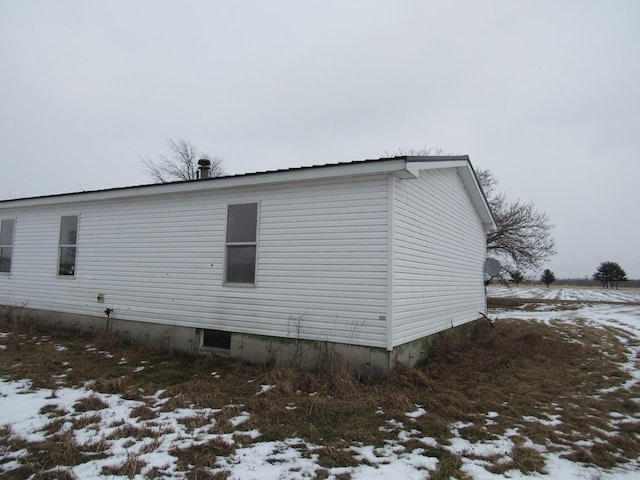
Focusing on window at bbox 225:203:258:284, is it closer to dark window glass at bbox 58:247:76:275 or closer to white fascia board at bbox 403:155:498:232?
white fascia board at bbox 403:155:498:232

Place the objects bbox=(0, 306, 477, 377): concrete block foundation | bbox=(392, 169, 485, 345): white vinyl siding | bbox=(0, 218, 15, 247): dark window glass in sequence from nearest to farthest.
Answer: bbox=(0, 306, 477, 377): concrete block foundation
bbox=(392, 169, 485, 345): white vinyl siding
bbox=(0, 218, 15, 247): dark window glass

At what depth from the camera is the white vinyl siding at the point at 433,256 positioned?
651 centimetres

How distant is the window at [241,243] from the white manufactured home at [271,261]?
28 mm

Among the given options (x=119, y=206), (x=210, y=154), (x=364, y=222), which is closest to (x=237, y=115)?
(x=210, y=154)

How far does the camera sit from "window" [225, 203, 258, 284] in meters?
7.46

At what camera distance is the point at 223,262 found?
7.68m

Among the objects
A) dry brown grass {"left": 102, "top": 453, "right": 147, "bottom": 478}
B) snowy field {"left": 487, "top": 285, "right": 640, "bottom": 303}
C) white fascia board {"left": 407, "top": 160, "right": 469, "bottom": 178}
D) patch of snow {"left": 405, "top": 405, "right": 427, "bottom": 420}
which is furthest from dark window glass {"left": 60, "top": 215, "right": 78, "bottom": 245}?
snowy field {"left": 487, "top": 285, "right": 640, "bottom": 303}

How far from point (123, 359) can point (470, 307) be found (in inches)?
360

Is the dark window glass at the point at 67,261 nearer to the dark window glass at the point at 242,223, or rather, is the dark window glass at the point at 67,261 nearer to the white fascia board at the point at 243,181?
the white fascia board at the point at 243,181

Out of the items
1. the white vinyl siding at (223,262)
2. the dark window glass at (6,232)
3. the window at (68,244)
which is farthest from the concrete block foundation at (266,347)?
the dark window glass at (6,232)

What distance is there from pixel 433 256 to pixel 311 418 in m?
4.77

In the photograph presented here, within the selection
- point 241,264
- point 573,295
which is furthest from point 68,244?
point 573,295

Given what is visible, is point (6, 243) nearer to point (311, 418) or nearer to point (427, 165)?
point (311, 418)

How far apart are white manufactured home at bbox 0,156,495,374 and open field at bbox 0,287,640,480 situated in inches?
28.3
